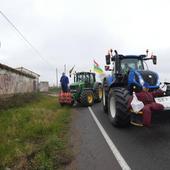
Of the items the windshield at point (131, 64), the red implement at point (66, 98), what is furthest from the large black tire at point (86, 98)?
the windshield at point (131, 64)

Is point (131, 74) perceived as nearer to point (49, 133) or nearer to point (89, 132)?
point (89, 132)

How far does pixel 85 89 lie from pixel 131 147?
1134cm

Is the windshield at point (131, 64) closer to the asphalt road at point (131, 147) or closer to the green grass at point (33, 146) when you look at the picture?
the asphalt road at point (131, 147)

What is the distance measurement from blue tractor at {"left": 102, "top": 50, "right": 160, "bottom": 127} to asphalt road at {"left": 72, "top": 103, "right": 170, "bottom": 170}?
0.56m

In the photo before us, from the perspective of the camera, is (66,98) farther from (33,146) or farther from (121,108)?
(33,146)

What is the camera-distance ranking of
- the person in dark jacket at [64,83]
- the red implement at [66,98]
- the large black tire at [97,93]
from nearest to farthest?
the red implement at [66,98]
the person in dark jacket at [64,83]
the large black tire at [97,93]

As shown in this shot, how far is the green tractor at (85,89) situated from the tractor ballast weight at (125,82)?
6010 millimetres

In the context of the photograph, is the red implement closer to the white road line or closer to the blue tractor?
the blue tractor

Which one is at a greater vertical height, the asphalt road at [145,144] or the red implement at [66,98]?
the red implement at [66,98]

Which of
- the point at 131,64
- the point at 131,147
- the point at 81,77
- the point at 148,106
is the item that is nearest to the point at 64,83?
the point at 81,77

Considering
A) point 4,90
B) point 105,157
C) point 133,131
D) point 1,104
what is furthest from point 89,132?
point 4,90

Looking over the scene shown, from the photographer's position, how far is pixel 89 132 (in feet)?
26.7

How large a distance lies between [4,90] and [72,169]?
40.2 ft

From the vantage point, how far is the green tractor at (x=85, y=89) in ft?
54.4
